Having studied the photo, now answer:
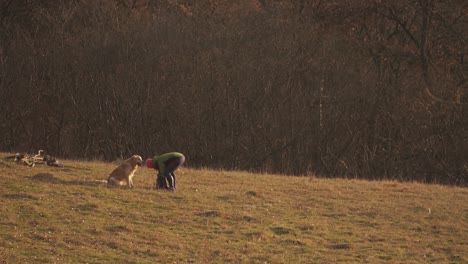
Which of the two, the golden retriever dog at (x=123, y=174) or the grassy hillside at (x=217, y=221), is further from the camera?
the golden retriever dog at (x=123, y=174)

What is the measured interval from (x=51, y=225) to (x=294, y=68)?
83.4 feet

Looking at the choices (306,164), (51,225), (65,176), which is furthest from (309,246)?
(306,164)

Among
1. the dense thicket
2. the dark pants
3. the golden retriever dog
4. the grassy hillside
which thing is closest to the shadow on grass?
the grassy hillside

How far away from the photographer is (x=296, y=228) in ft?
55.7

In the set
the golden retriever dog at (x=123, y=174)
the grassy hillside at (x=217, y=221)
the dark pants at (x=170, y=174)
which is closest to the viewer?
the grassy hillside at (x=217, y=221)

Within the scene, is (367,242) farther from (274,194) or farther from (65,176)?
(65,176)

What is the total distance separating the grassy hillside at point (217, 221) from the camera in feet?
48.0

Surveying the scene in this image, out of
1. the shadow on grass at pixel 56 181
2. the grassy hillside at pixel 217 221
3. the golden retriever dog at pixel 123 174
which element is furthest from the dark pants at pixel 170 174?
the shadow on grass at pixel 56 181

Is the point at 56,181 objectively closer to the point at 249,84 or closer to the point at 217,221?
the point at 217,221

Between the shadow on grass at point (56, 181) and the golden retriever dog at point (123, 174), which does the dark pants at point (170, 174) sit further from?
the shadow on grass at point (56, 181)

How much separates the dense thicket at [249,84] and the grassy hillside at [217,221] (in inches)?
579

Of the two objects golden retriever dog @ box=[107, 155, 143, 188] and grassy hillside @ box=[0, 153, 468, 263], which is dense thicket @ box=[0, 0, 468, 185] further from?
golden retriever dog @ box=[107, 155, 143, 188]

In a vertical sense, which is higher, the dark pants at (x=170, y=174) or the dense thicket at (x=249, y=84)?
the dense thicket at (x=249, y=84)

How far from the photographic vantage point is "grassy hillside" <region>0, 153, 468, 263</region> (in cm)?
1463
